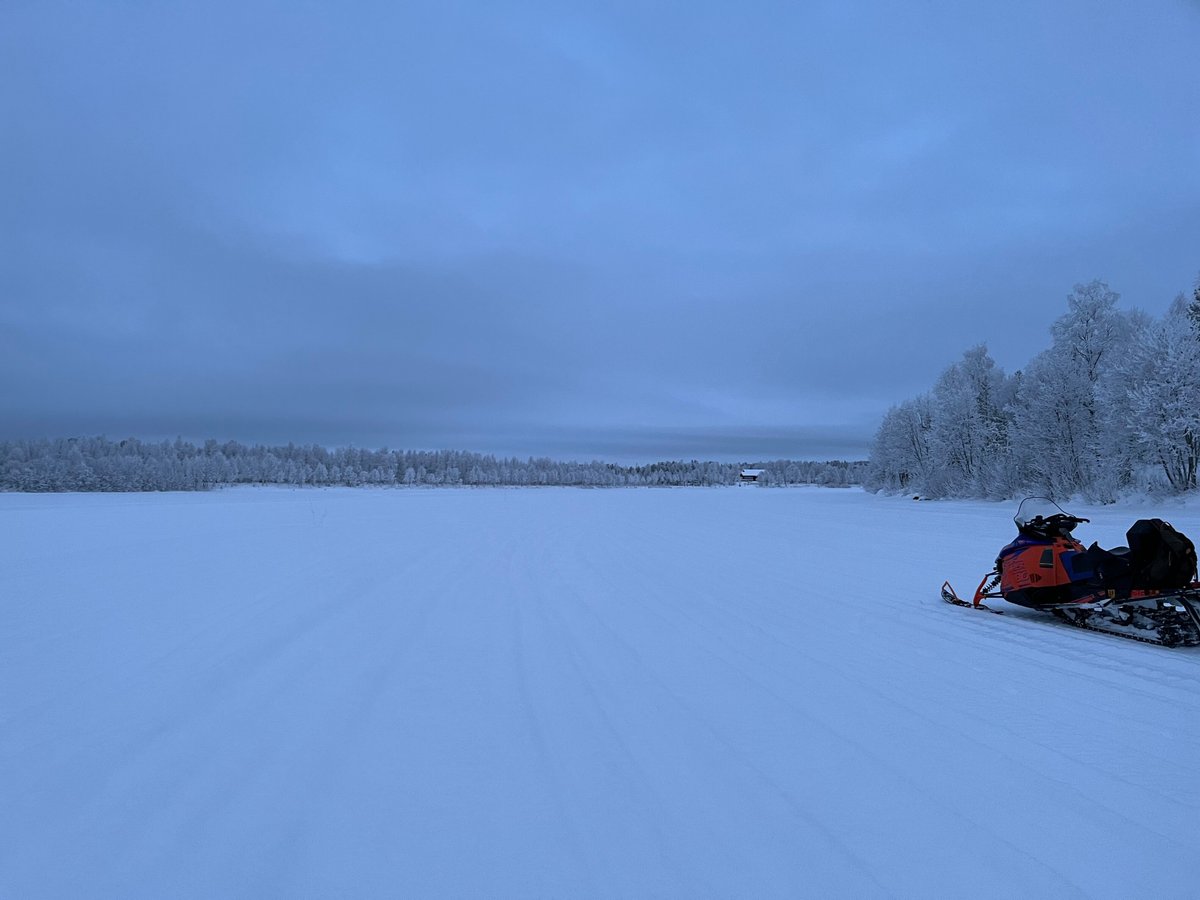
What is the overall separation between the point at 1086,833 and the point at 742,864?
138 cm

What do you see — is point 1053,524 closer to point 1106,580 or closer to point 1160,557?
point 1106,580

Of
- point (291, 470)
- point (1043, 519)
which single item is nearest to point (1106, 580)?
point (1043, 519)

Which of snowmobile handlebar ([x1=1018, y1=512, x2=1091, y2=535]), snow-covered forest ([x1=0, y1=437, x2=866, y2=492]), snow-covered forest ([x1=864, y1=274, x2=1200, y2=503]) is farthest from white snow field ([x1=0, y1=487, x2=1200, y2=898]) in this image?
snow-covered forest ([x1=0, y1=437, x2=866, y2=492])

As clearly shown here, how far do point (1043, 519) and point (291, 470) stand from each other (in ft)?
381

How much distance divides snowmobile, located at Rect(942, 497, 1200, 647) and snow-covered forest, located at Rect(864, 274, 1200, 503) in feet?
78.4

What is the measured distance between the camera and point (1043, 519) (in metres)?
6.56

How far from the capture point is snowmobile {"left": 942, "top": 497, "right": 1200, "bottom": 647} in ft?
17.1

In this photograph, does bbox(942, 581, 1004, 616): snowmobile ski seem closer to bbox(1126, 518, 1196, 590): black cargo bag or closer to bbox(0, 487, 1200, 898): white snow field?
bbox(0, 487, 1200, 898): white snow field

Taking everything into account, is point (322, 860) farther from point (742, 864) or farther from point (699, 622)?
point (699, 622)

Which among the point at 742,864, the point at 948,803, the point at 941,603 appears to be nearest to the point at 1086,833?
the point at 948,803

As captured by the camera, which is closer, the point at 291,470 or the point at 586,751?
the point at 586,751

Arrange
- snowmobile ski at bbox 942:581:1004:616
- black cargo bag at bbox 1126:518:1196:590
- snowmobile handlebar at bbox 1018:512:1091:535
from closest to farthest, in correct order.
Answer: black cargo bag at bbox 1126:518:1196:590 < snowmobile handlebar at bbox 1018:512:1091:535 < snowmobile ski at bbox 942:581:1004:616

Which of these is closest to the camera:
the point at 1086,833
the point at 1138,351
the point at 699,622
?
the point at 1086,833

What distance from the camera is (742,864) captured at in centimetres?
222
